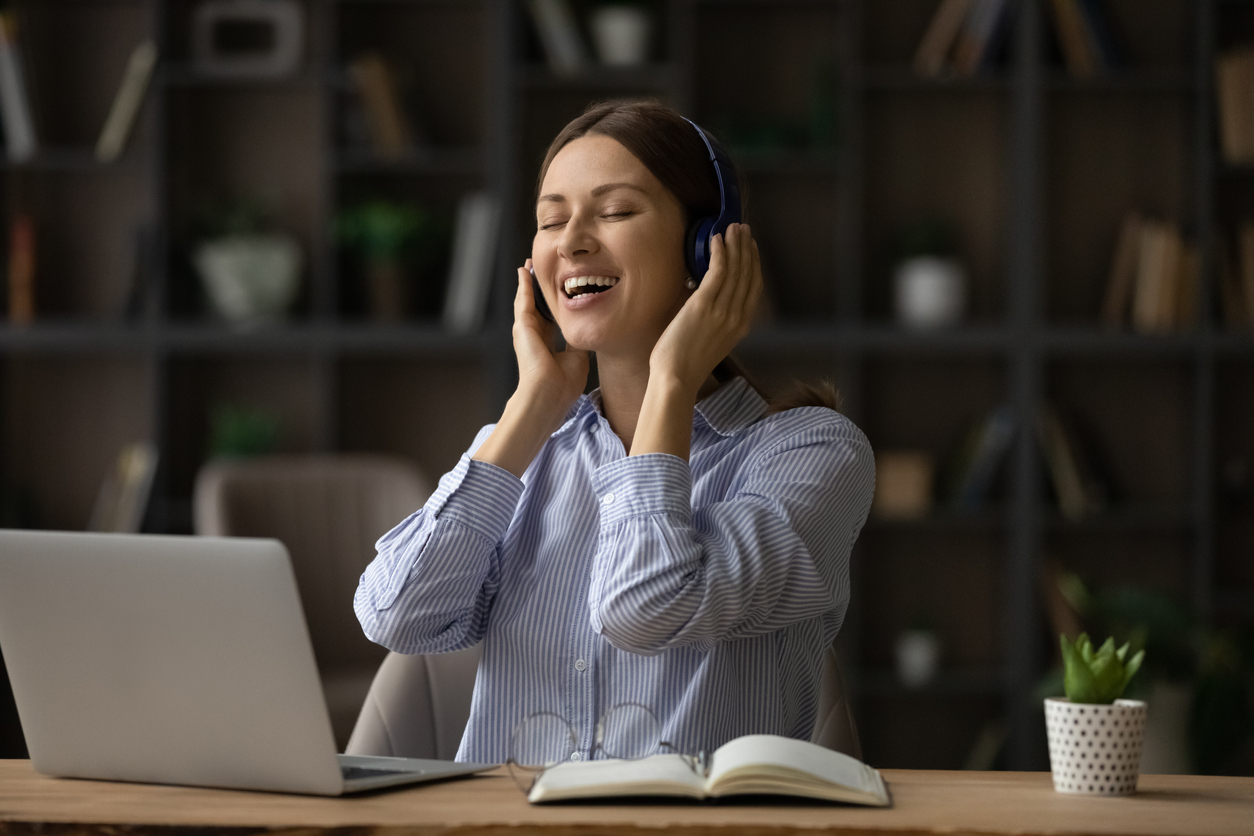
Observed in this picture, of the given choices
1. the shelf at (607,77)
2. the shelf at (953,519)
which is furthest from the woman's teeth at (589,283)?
the shelf at (953,519)

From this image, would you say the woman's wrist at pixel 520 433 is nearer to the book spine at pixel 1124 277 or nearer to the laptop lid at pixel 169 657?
the laptop lid at pixel 169 657

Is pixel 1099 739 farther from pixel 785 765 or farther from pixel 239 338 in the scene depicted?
pixel 239 338

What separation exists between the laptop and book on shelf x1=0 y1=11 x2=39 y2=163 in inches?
126

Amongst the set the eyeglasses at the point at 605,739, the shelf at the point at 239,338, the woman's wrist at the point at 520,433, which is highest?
the woman's wrist at the point at 520,433

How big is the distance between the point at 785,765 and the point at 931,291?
2994mm

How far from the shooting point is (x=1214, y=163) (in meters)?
3.77

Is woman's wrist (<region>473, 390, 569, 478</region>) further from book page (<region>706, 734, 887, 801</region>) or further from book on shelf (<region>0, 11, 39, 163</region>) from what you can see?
book on shelf (<region>0, 11, 39, 163</region>)

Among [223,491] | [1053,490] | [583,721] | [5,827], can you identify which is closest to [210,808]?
[5,827]

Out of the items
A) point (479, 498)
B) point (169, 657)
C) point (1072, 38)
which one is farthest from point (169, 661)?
point (1072, 38)

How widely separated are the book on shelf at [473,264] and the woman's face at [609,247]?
91.1 inches

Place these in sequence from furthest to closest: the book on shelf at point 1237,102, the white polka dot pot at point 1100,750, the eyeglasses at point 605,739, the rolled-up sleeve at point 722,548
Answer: the book on shelf at point 1237,102 → the eyeglasses at point 605,739 → the rolled-up sleeve at point 722,548 → the white polka dot pot at point 1100,750

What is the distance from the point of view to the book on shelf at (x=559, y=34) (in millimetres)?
3793

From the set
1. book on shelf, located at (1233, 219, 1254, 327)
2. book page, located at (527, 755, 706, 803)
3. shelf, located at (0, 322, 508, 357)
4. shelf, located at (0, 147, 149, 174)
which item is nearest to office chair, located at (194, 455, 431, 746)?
shelf, located at (0, 322, 508, 357)

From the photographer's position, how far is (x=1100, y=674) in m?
1.12
